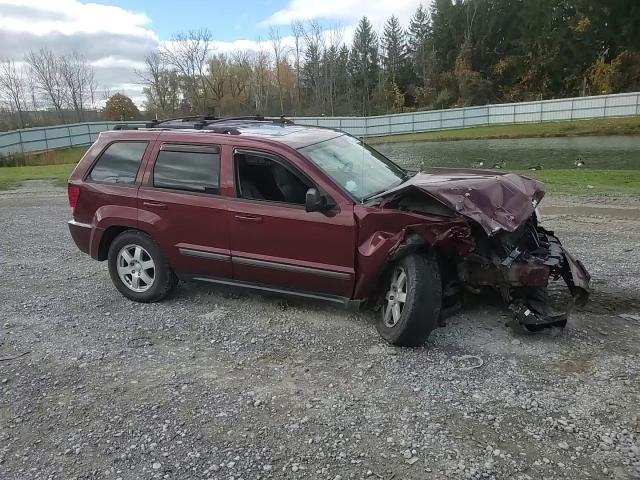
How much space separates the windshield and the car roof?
4.8 inches

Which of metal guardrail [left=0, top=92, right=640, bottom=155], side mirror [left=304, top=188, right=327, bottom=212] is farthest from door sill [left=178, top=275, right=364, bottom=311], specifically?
metal guardrail [left=0, top=92, right=640, bottom=155]

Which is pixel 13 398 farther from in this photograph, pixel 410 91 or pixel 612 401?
pixel 410 91

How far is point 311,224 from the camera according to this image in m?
4.64

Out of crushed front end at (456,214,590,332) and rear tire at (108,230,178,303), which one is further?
rear tire at (108,230,178,303)

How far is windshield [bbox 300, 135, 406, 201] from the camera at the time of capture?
15.8 feet

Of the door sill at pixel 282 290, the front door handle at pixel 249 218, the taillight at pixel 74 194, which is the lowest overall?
the door sill at pixel 282 290

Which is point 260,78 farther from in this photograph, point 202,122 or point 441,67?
point 202,122

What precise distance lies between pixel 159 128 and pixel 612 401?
4.83m

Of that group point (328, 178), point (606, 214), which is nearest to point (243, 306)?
point (328, 178)

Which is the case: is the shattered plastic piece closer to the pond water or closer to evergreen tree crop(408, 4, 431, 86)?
the pond water

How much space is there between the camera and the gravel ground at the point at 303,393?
3072mm

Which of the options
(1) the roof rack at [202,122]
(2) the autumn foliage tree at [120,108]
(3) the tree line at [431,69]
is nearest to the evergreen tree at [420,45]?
(3) the tree line at [431,69]

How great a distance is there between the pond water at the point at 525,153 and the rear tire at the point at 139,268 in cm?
1443

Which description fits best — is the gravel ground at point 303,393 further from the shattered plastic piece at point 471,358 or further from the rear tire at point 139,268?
the rear tire at point 139,268
